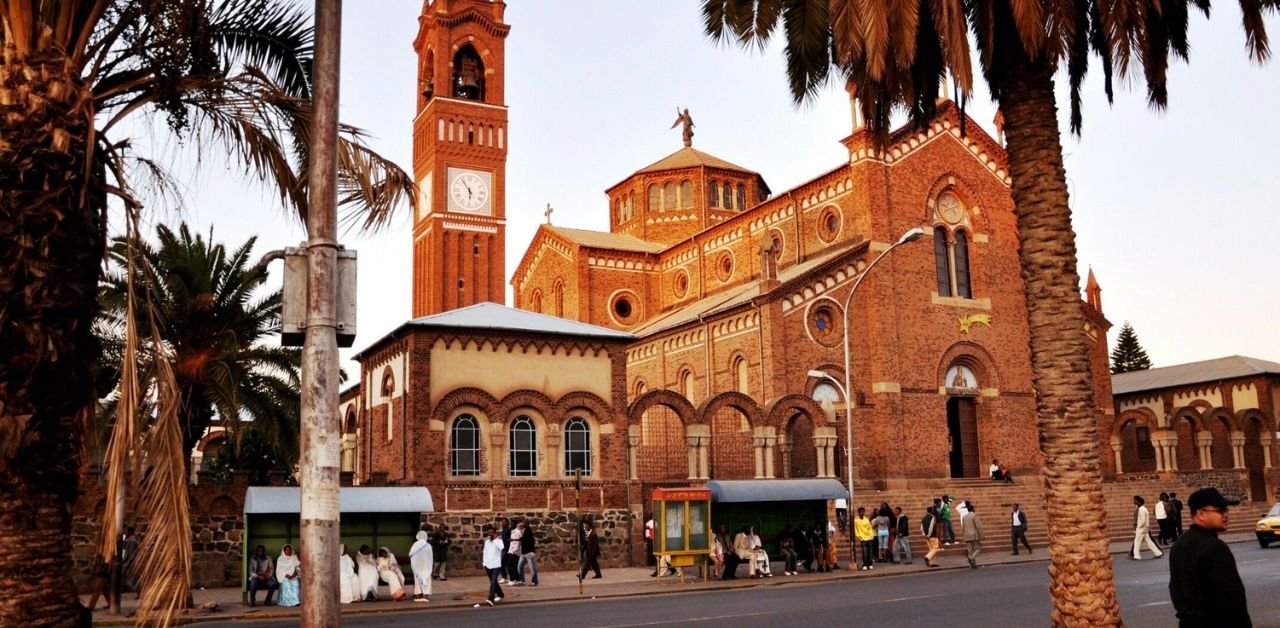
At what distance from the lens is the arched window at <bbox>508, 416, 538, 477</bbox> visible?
29.2m

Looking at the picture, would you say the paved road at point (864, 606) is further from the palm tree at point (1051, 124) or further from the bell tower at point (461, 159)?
the bell tower at point (461, 159)

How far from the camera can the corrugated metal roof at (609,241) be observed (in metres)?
51.9

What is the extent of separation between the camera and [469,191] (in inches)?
2188

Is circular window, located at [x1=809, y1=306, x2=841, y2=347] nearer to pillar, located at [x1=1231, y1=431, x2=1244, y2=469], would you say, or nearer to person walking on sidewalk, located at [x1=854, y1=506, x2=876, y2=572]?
person walking on sidewalk, located at [x1=854, y1=506, x2=876, y2=572]

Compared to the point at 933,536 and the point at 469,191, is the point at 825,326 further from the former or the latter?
the point at 469,191

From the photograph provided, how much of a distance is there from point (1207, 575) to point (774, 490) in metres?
21.0

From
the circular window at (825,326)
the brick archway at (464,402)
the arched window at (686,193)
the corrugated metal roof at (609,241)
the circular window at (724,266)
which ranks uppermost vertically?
the arched window at (686,193)

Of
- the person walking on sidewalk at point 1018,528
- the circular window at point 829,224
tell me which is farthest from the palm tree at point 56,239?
the circular window at point 829,224

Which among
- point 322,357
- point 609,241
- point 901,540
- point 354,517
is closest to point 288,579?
point 354,517

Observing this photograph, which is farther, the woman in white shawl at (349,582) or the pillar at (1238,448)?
the pillar at (1238,448)

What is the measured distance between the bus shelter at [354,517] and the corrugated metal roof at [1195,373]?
39.5 m

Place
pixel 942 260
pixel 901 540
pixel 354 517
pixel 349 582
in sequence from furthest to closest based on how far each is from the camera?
pixel 942 260
pixel 901 540
pixel 354 517
pixel 349 582

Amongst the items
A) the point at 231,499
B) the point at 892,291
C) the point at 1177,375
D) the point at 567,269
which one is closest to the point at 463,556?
the point at 231,499

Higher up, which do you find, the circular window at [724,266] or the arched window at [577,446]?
the circular window at [724,266]
